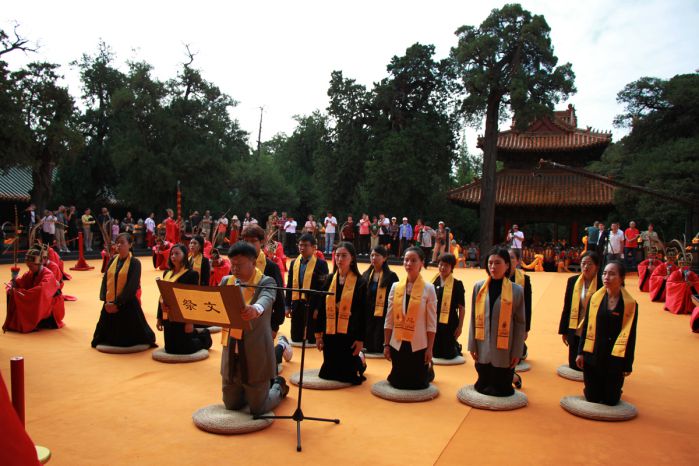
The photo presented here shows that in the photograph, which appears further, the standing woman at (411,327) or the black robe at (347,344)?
the black robe at (347,344)

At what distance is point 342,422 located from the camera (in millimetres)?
4379

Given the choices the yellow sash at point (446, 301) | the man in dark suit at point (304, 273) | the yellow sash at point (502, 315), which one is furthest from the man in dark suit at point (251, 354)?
the yellow sash at point (446, 301)

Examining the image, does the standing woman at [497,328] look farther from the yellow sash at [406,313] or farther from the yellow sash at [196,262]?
the yellow sash at [196,262]

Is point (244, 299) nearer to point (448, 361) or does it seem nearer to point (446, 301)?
point (446, 301)

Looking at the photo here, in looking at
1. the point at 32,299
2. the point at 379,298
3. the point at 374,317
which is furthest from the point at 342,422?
the point at 32,299

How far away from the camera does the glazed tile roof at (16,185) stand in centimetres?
2427

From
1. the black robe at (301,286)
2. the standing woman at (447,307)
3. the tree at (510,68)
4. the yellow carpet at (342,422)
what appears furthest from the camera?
the tree at (510,68)

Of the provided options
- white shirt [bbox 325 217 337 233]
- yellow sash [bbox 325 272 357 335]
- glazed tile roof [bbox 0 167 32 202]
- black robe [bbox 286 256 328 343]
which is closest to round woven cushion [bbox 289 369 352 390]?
yellow sash [bbox 325 272 357 335]

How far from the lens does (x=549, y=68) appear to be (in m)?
21.0

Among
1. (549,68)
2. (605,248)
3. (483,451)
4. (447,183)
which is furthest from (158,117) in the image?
(483,451)

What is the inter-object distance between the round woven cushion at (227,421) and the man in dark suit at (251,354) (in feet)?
0.28

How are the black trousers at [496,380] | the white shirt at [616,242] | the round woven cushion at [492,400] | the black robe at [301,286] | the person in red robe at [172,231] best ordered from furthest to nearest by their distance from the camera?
1. the person in red robe at [172,231]
2. the white shirt at [616,242]
3. the black robe at [301,286]
4. the black trousers at [496,380]
5. the round woven cushion at [492,400]

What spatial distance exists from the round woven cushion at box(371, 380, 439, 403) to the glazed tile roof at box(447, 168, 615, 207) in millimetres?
18862

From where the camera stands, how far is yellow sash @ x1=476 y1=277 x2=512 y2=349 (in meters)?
4.86
